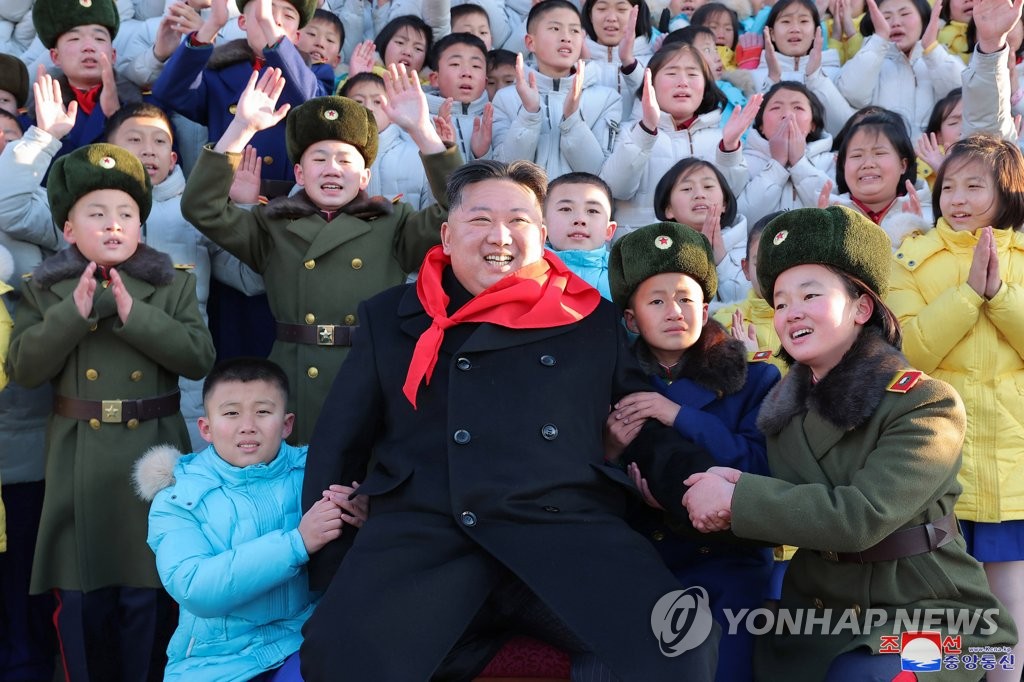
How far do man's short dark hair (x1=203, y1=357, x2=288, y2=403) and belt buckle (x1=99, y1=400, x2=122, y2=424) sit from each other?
0.67m

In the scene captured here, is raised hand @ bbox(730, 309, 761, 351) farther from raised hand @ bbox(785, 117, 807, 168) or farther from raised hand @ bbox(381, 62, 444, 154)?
raised hand @ bbox(785, 117, 807, 168)

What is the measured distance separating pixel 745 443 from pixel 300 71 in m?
3.19

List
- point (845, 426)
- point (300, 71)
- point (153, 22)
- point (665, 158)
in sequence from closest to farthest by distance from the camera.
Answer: point (845, 426) < point (300, 71) < point (665, 158) < point (153, 22)

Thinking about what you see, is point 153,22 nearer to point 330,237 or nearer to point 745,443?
point 330,237

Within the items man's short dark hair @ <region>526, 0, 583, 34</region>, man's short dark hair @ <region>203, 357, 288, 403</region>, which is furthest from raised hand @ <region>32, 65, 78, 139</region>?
man's short dark hair @ <region>526, 0, 583, 34</region>

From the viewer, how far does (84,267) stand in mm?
4312

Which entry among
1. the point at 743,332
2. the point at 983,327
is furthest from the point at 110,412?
the point at 983,327

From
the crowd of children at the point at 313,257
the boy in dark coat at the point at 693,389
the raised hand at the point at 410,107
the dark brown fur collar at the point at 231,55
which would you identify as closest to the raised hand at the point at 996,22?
the crowd of children at the point at 313,257

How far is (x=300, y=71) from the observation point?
217 inches

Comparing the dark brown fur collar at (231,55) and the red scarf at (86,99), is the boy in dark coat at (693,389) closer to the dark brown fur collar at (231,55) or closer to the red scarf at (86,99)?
the dark brown fur collar at (231,55)

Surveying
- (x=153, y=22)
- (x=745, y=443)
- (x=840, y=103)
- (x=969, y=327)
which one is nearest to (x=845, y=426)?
(x=745, y=443)

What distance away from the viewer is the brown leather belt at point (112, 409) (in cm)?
425

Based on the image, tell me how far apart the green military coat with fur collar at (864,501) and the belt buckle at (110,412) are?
8.09 feet

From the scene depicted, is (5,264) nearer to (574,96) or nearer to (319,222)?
(319,222)
